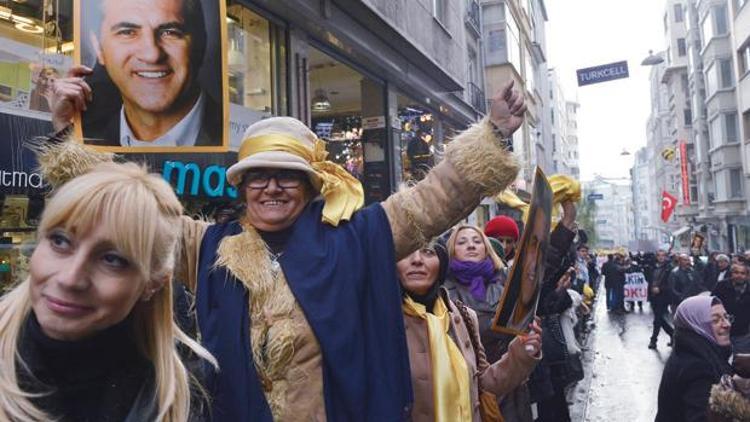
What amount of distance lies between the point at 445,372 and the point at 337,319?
98 cm

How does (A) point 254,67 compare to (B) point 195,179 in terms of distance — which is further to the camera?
(A) point 254,67

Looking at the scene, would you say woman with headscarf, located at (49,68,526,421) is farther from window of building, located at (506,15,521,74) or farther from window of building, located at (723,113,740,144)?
window of building, located at (723,113,740,144)

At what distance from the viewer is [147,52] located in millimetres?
3164

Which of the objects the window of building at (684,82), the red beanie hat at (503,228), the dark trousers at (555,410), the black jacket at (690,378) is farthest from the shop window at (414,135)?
the window of building at (684,82)

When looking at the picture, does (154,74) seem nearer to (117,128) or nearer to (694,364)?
(117,128)

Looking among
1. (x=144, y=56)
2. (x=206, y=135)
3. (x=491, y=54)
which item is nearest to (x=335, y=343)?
(x=206, y=135)

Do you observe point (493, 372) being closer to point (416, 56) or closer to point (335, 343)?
point (335, 343)

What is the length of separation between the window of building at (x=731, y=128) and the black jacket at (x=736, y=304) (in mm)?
31085

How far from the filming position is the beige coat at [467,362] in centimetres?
285

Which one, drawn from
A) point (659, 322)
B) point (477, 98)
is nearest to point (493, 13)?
point (477, 98)

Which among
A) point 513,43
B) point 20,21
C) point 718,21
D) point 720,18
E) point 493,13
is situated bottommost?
point 20,21

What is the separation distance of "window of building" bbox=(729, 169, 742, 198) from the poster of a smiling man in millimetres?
39767

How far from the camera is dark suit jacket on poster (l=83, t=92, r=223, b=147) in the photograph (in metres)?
2.53

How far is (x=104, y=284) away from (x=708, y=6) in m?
42.6
